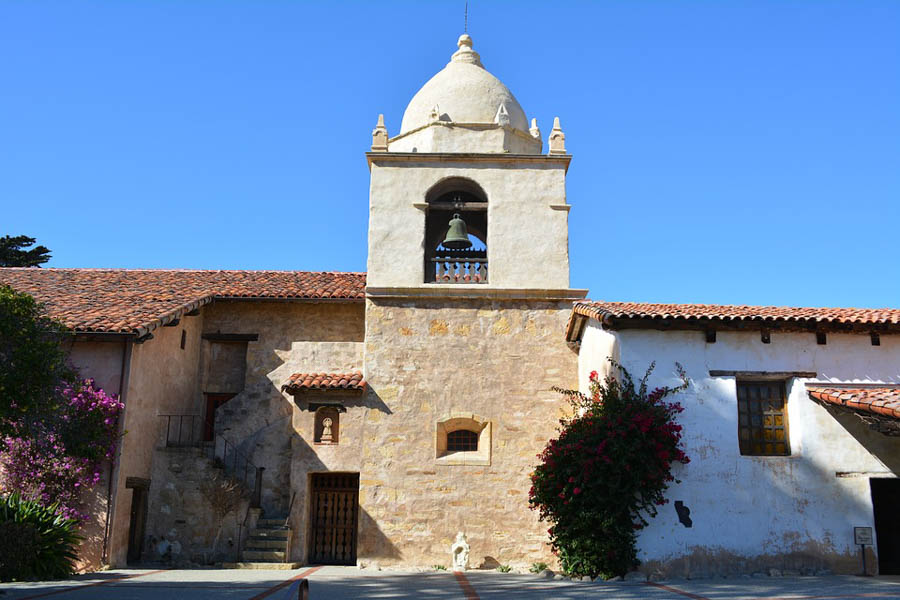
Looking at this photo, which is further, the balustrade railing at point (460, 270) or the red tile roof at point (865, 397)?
the balustrade railing at point (460, 270)

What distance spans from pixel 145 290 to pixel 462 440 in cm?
855

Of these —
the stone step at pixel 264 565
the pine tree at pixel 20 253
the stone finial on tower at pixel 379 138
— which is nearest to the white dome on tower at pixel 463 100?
the stone finial on tower at pixel 379 138

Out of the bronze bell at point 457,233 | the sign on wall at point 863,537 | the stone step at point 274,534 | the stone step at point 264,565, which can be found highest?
the bronze bell at point 457,233

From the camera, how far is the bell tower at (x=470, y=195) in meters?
16.8

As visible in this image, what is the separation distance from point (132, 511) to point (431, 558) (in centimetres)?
636

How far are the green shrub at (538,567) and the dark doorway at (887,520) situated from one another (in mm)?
6104

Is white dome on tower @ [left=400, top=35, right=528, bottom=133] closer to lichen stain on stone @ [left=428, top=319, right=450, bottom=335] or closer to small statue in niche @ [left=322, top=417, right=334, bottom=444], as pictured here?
lichen stain on stone @ [left=428, top=319, right=450, bottom=335]

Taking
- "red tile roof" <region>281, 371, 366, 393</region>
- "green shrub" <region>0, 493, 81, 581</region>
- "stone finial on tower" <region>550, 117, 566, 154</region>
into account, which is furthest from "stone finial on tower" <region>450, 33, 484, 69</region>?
"green shrub" <region>0, 493, 81, 581</region>

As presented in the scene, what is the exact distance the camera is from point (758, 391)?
1402 cm

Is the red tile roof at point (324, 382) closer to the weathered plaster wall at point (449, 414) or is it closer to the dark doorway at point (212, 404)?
the weathered plaster wall at point (449, 414)

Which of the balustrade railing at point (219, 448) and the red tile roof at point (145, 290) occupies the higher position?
the red tile roof at point (145, 290)

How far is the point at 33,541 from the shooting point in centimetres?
1199

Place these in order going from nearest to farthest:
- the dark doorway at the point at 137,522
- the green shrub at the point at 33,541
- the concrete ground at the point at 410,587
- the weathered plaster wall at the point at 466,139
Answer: the concrete ground at the point at 410,587, the green shrub at the point at 33,541, the dark doorway at the point at 137,522, the weathered plaster wall at the point at 466,139

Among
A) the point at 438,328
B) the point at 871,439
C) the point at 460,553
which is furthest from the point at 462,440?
the point at 871,439
